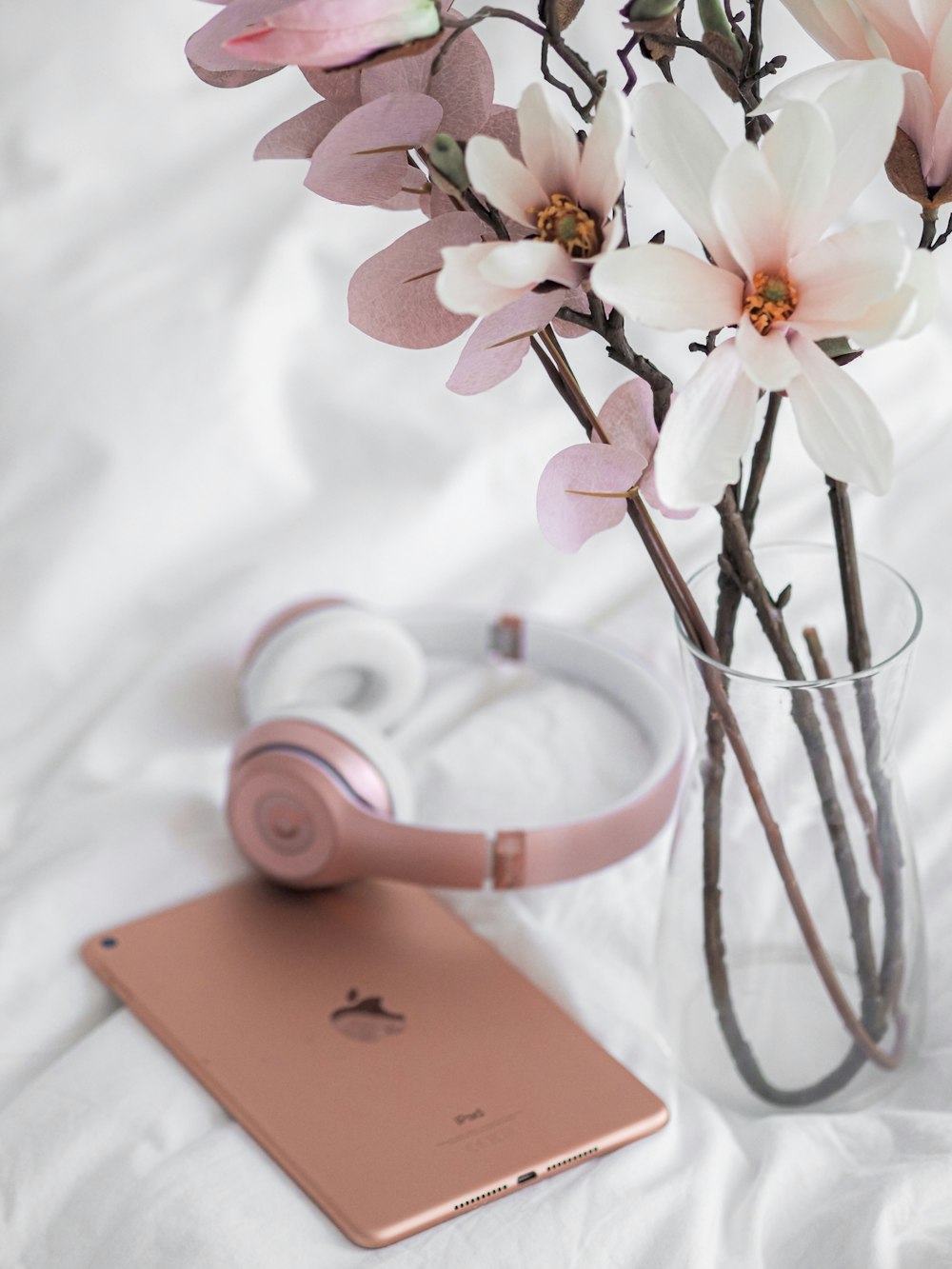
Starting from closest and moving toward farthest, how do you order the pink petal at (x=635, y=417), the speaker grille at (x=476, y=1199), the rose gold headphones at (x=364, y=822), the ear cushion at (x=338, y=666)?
1. the pink petal at (x=635, y=417)
2. the speaker grille at (x=476, y=1199)
3. the rose gold headphones at (x=364, y=822)
4. the ear cushion at (x=338, y=666)

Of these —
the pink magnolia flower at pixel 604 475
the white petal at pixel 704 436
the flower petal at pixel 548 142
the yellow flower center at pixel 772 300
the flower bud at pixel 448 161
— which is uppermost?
the flower bud at pixel 448 161

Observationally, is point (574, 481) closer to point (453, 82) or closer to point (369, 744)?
point (453, 82)

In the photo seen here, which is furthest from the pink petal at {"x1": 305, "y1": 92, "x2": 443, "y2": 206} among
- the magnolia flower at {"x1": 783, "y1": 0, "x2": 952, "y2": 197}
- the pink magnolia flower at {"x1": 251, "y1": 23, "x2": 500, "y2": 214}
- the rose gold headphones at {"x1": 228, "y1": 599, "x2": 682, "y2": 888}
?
the rose gold headphones at {"x1": 228, "y1": 599, "x2": 682, "y2": 888}

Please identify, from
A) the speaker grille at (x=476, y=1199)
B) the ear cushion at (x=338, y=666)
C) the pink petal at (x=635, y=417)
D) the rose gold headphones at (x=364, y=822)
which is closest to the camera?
the pink petal at (x=635, y=417)

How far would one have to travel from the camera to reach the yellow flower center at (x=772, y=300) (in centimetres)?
35

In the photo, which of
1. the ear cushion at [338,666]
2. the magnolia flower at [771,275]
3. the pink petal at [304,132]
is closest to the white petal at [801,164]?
the magnolia flower at [771,275]

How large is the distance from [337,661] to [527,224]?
1.58 feet

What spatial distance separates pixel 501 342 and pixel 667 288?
2.0 inches

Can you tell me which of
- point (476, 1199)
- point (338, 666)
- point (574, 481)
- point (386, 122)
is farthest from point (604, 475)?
point (338, 666)

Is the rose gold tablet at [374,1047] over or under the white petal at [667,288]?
under

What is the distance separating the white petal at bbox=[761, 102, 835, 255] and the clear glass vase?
149mm

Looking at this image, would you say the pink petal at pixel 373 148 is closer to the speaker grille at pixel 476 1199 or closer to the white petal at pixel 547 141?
the white petal at pixel 547 141

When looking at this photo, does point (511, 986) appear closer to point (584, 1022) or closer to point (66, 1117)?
point (584, 1022)

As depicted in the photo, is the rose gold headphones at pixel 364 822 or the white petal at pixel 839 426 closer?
the white petal at pixel 839 426
